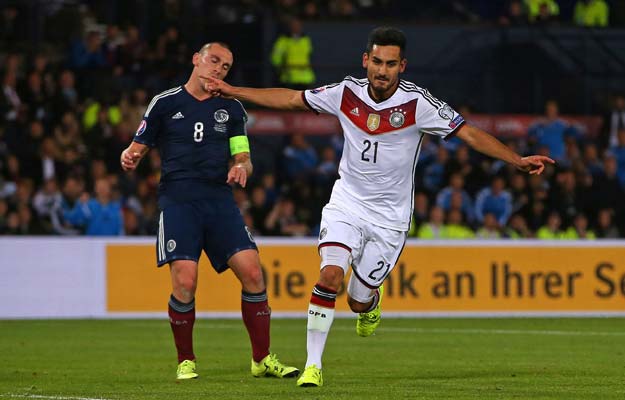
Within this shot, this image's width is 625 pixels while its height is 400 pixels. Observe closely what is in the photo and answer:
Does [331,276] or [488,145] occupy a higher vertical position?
[488,145]

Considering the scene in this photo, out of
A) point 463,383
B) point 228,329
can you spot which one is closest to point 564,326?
point 228,329

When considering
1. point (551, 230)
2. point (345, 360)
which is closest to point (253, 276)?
point (345, 360)

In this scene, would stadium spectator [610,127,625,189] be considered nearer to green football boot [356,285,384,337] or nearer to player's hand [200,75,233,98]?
green football boot [356,285,384,337]

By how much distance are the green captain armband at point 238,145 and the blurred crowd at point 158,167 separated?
30.6 ft

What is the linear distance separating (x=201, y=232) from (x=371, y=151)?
4.36 ft

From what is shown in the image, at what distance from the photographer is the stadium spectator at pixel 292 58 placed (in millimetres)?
23594

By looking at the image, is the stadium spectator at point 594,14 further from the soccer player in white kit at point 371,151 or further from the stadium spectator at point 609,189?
the soccer player in white kit at point 371,151

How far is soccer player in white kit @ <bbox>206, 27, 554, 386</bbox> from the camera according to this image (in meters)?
9.73

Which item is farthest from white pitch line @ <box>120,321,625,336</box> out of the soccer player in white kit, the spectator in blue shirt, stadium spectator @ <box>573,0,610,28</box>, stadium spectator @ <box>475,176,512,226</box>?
stadium spectator @ <box>573,0,610,28</box>

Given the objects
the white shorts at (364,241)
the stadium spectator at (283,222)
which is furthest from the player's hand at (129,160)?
the stadium spectator at (283,222)

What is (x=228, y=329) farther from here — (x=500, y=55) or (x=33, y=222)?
(x=500, y=55)

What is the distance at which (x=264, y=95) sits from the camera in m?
9.85

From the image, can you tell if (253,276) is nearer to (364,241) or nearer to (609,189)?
(364,241)

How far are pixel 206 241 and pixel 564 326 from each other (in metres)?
7.62
